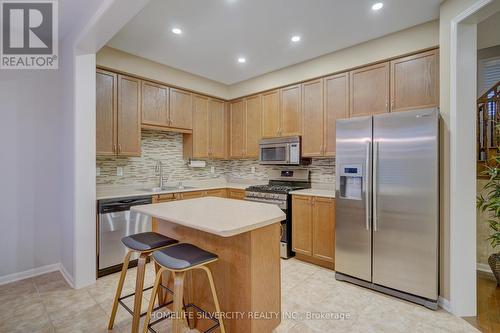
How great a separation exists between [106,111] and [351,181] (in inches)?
124

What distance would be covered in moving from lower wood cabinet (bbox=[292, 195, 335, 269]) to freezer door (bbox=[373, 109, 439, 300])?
60cm

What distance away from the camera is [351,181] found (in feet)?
9.16

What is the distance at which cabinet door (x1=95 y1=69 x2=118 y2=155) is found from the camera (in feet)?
10.3

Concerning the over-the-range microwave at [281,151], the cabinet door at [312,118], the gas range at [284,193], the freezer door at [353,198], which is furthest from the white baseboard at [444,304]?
the over-the-range microwave at [281,151]

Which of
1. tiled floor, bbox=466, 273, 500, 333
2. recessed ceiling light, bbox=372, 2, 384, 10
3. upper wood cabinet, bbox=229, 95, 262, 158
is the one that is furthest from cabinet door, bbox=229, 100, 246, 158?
tiled floor, bbox=466, 273, 500, 333

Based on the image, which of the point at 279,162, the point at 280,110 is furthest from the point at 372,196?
the point at 280,110

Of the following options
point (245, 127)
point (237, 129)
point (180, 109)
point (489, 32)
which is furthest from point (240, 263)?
point (489, 32)

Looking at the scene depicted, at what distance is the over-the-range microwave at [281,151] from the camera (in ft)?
12.5

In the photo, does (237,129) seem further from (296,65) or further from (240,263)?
(240,263)

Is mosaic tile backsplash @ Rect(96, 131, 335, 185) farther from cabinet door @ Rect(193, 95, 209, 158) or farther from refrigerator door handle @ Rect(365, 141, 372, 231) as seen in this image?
refrigerator door handle @ Rect(365, 141, 372, 231)

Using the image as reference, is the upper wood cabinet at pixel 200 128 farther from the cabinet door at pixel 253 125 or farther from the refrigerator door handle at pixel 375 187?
the refrigerator door handle at pixel 375 187

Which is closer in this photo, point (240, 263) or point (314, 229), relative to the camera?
point (240, 263)

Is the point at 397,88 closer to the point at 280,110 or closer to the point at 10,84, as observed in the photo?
the point at 280,110

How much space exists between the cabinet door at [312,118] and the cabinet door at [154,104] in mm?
2147
